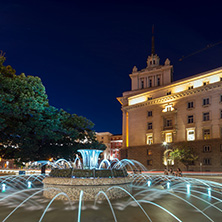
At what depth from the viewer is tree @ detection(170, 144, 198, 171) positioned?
144 ft

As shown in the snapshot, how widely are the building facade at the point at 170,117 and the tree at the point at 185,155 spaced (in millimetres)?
883

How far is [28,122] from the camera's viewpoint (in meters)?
19.2

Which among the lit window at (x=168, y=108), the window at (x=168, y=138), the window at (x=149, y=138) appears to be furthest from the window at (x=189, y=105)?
the window at (x=149, y=138)

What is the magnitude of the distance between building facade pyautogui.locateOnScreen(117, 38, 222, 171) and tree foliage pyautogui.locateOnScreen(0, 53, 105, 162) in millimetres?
25103

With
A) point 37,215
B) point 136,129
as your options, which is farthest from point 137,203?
point 136,129

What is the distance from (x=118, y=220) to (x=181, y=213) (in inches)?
108

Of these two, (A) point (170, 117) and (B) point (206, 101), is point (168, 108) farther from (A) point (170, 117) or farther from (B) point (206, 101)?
(B) point (206, 101)

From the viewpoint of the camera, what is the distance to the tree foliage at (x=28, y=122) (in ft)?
57.5

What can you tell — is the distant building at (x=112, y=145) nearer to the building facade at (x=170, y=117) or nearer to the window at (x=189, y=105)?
the building facade at (x=170, y=117)

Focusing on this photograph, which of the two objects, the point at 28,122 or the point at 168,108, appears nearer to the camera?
the point at 28,122

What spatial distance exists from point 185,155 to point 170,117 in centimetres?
1006

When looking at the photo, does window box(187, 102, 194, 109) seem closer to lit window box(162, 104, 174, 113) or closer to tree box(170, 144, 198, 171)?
lit window box(162, 104, 174, 113)

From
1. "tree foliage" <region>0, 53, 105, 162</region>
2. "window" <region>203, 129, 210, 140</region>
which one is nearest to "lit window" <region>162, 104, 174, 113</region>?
"window" <region>203, 129, 210, 140</region>

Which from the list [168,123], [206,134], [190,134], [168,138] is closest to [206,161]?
[206,134]
